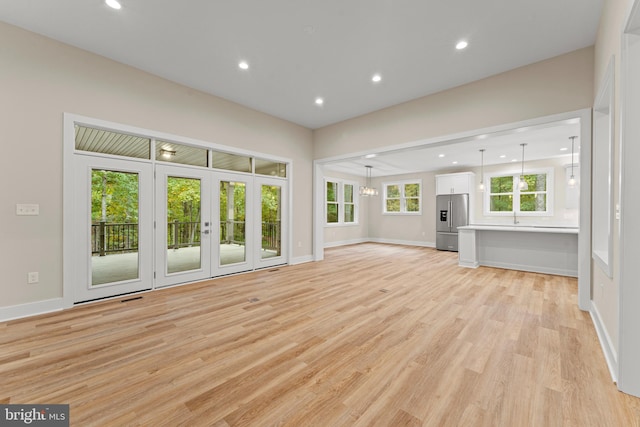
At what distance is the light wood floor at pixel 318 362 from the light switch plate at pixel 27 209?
1245mm

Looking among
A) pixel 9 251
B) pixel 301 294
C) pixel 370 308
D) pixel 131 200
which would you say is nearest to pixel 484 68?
pixel 370 308

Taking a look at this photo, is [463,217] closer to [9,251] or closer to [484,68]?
[484,68]

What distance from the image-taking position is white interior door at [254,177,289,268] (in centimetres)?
561

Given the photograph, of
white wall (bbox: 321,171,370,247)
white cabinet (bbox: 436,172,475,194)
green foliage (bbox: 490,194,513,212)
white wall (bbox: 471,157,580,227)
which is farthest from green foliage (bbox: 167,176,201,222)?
white wall (bbox: 471,157,580,227)

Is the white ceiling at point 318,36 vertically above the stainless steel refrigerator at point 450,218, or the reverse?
the white ceiling at point 318,36

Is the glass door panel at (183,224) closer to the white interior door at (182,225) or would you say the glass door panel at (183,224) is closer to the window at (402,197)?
the white interior door at (182,225)

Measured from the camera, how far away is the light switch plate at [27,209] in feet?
9.92

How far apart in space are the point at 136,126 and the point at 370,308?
430 centimetres

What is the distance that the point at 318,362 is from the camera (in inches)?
84.1

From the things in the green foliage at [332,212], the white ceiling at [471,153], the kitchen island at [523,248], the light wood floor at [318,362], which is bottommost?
the light wood floor at [318,362]

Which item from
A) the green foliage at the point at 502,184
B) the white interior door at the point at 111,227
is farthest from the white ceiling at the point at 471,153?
the white interior door at the point at 111,227

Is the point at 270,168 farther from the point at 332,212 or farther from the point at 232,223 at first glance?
the point at 332,212

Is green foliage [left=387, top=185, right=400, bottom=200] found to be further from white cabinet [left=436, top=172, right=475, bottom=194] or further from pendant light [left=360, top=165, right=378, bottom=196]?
white cabinet [left=436, top=172, right=475, bottom=194]

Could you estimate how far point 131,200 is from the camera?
3902 mm
